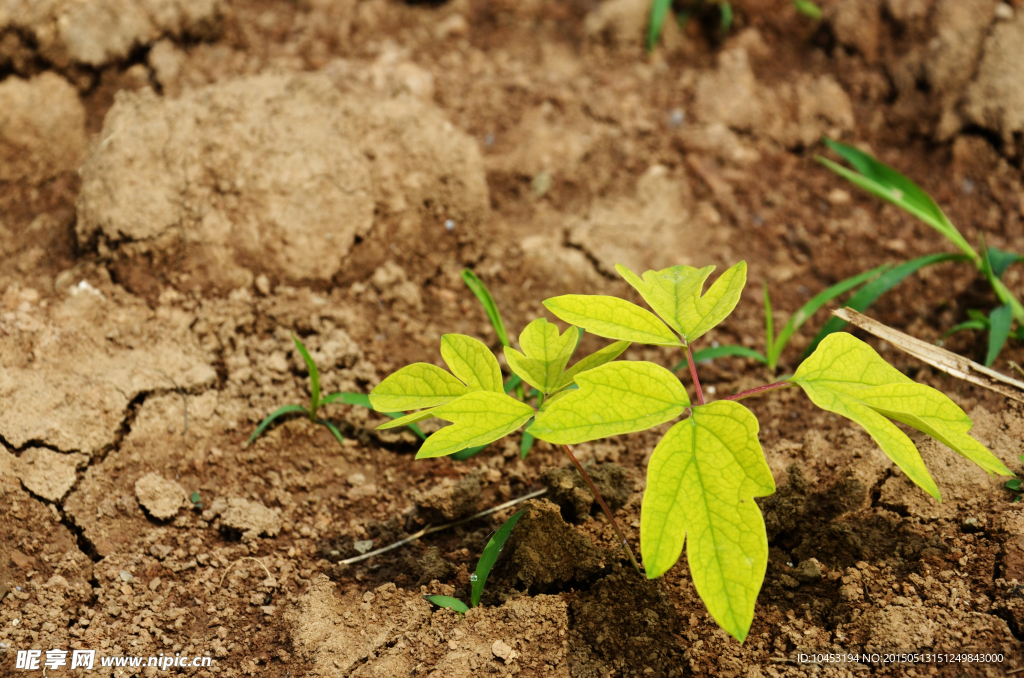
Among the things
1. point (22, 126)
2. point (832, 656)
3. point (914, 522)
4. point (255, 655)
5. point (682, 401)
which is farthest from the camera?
point (22, 126)

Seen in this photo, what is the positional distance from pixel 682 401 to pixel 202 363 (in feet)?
4.86

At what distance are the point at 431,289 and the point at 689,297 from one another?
1.20 meters

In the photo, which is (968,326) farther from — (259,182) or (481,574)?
(259,182)

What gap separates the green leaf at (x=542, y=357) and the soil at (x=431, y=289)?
361mm

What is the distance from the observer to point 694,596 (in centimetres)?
156

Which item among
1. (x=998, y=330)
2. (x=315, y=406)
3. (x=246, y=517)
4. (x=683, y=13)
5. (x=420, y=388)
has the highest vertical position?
(x=683, y=13)

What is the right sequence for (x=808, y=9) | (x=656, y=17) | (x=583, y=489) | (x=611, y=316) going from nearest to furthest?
(x=611, y=316)
(x=583, y=489)
(x=656, y=17)
(x=808, y=9)

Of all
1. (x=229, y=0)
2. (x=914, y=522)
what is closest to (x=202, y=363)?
(x=229, y=0)

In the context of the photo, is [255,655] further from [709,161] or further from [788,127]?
[788,127]

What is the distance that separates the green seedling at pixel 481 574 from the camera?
1.56m

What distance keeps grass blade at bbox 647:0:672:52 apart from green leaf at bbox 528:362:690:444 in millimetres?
2221

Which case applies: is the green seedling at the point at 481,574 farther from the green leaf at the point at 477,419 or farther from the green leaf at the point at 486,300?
the green leaf at the point at 486,300

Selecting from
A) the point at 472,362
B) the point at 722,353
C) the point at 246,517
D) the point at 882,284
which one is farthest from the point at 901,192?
the point at 246,517

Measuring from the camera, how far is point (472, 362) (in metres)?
1.57
